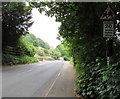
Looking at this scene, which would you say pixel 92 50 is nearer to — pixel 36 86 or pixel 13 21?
pixel 36 86

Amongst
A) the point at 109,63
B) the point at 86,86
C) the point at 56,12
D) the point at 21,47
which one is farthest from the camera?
the point at 21,47

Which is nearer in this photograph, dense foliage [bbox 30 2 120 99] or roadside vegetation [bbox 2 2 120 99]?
roadside vegetation [bbox 2 2 120 99]

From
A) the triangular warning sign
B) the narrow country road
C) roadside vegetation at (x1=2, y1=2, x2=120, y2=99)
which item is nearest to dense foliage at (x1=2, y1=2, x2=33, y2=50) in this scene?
the narrow country road

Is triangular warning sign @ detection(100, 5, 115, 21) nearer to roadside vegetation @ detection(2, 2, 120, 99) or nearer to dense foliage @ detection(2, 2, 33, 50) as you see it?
roadside vegetation @ detection(2, 2, 120, 99)

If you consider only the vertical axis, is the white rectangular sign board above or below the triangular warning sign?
below

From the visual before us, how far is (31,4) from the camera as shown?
638cm

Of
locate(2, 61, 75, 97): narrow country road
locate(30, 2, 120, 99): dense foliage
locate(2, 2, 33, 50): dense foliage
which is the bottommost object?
locate(2, 61, 75, 97): narrow country road

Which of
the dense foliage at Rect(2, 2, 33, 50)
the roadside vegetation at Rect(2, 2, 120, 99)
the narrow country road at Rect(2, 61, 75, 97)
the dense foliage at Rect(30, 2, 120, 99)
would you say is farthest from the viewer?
the dense foliage at Rect(2, 2, 33, 50)

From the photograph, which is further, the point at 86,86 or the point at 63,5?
the point at 63,5

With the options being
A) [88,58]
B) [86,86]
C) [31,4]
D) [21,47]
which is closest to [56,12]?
[31,4]

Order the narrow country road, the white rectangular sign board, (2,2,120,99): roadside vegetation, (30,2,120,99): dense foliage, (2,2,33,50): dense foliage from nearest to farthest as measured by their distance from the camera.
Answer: (2,2,120,99): roadside vegetation < the white rectangular sign board < (30,2,120,99): dense foliage < the narrow country road < (2,2,33,50): dense foliage

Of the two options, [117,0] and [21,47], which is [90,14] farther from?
[21,47]

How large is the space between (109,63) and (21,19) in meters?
18.8

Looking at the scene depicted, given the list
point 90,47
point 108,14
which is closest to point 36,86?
point 90,47
